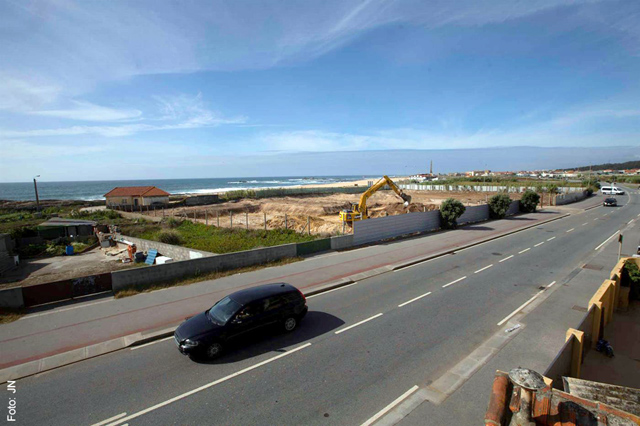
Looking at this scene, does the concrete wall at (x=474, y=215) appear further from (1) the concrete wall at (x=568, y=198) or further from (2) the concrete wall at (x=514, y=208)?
(1) the concrete wall at (x=568, y=198)

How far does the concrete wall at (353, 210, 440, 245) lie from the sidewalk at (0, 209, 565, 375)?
2.11 meters

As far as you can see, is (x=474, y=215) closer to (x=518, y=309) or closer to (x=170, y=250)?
(x=518, y=309)

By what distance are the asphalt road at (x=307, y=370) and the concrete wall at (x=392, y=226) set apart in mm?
8898

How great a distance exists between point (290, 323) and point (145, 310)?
5.70 meters

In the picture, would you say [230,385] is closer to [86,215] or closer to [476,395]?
[476,395]

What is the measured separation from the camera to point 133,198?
5416 cm

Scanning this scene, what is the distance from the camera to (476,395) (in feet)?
21.3

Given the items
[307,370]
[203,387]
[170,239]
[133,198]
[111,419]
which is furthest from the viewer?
[133,198]

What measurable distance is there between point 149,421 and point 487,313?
32.5 feet

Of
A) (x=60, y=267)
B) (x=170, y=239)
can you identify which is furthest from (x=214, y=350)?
(x=60, y=267)

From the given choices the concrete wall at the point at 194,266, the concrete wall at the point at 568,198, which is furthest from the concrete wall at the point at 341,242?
the concrete wall at the point at 568,198

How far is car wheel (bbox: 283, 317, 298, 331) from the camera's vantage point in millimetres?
9383

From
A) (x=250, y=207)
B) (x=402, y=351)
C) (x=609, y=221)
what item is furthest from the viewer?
(x=250, y=207)

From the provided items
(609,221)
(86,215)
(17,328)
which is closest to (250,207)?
(86,215)
